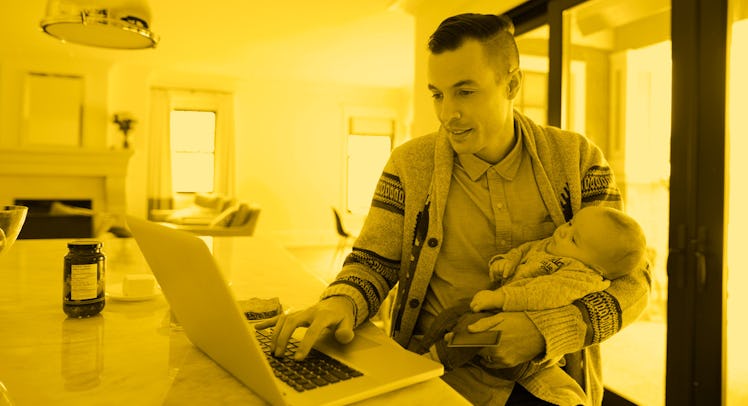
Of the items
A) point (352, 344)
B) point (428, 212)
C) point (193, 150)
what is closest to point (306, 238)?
point (193, 150)

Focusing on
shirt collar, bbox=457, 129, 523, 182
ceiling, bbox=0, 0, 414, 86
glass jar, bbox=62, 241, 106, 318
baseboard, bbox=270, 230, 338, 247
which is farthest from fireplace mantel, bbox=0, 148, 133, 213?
shirt collar, bbox=457, 129, 523, 182

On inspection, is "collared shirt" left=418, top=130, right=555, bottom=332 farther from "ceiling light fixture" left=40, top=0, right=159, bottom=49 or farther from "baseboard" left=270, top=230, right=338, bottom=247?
"baseboard" left=270, top=230, right=338, bottom=247

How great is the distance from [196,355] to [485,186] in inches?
31.8

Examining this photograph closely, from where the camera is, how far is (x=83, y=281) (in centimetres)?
113

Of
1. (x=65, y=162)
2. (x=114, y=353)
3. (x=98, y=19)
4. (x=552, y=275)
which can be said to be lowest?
(x=114, y=353)

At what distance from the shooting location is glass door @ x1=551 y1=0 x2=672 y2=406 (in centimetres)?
313

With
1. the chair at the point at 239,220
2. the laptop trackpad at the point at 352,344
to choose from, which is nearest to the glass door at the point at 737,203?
the laptop trackpad at the point at 352,344

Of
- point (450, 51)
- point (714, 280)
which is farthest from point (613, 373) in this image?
point (450, 51)

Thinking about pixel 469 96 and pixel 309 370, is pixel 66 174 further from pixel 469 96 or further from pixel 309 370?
pixel 309 370

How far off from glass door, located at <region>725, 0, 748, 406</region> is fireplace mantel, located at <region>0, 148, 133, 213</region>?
7.49 metres

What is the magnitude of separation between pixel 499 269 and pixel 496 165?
0.28 m

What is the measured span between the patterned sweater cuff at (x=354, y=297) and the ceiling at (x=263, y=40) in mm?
3509

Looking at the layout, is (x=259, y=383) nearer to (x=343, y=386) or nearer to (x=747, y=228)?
(x=343, y=386)

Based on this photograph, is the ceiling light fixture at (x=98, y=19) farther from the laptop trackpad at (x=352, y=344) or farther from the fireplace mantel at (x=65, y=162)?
the fireplace mantel at (x=65, y=162)
